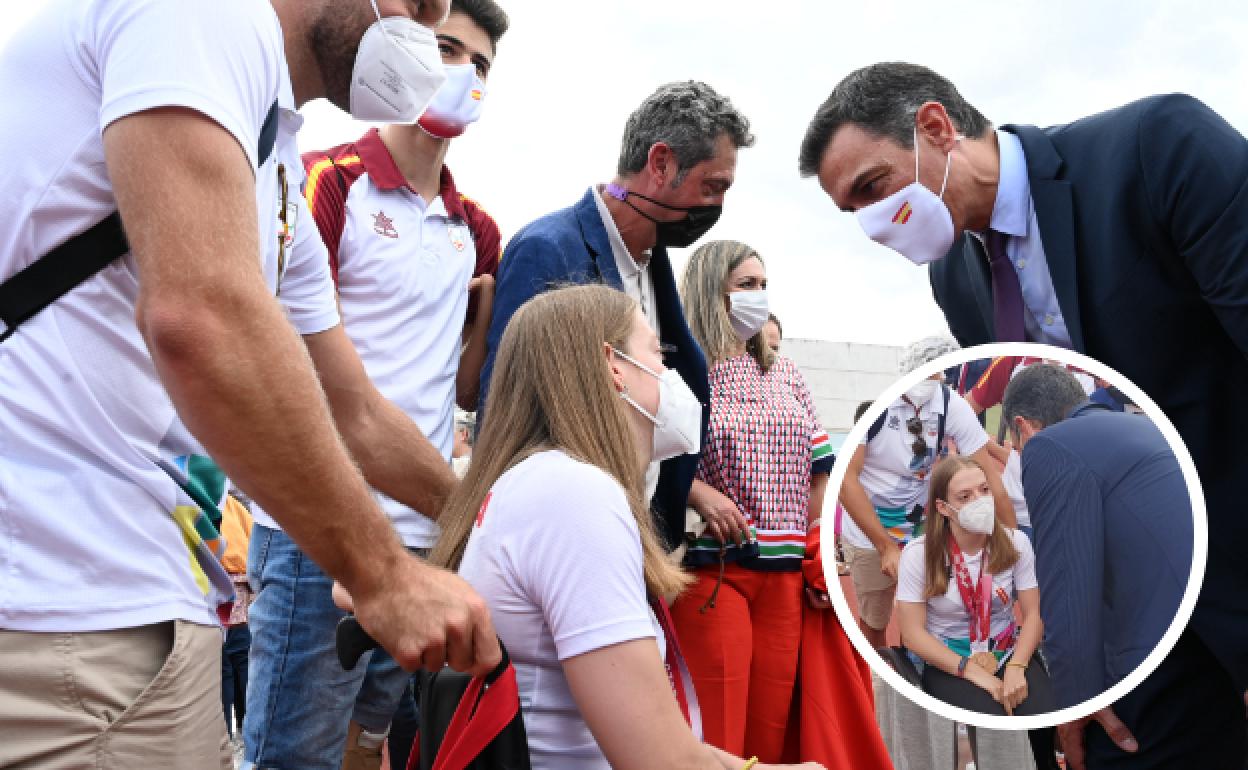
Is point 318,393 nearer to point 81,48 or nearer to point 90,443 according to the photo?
point 90,443

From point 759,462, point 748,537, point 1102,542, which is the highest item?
point 1102,542

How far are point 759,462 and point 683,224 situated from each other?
2.82ft

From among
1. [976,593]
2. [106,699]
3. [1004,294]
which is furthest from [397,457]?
[1004,294]

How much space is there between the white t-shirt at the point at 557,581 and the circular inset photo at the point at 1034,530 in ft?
2.47

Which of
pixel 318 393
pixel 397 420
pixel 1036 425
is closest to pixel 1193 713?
pixel 1036 425

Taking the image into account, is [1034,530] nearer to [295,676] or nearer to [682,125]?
[295,676]

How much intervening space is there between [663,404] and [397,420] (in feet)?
2.08

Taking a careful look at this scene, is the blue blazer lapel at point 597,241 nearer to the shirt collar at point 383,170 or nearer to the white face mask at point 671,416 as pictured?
the shirt collar at point 383,170

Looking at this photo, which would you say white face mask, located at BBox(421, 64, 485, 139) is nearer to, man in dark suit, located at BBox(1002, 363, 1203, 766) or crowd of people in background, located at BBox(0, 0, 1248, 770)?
crowd of people in background, located at BBox(0, 0, 1248, 770)

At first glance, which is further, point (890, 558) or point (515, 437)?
point (890, 558)

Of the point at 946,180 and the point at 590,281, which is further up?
the point at 946,180

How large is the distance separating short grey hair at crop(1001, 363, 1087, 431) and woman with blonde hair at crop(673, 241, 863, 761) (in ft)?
4.44

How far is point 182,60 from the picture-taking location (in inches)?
50.8

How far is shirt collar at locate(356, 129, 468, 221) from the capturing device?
9.76 ft
